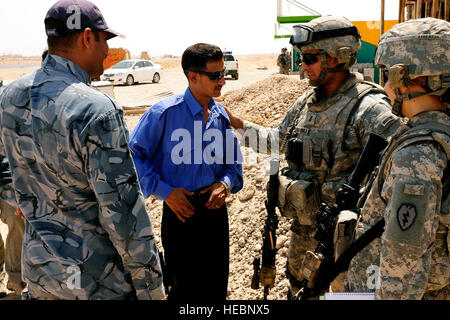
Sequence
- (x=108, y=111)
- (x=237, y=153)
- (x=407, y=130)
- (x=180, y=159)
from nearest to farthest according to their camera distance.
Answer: (x=108, y=111), (x=407, y=130), (x=180, y=159), (x=237, y=153)

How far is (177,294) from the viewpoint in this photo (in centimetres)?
316

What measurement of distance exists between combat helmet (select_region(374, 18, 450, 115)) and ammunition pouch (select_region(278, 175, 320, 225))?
128cm

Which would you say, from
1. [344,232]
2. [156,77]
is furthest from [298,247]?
[156,77]

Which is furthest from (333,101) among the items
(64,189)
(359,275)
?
(64,189)

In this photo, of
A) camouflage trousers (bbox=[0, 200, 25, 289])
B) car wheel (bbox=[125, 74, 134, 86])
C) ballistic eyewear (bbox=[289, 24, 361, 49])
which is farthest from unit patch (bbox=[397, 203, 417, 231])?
car wheel (bbox=[125, 74, 134, 86])

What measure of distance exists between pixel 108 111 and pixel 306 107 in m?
1.97

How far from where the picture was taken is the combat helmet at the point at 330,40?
3.10 m

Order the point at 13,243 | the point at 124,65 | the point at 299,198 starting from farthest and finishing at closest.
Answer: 1. the point at 124,65
2. the point at 13,243
3. the point at 299,198

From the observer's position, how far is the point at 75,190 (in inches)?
69.3

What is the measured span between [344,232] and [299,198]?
0.90 metres

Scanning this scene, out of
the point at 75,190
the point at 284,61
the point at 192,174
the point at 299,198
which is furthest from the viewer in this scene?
the point at 284,61

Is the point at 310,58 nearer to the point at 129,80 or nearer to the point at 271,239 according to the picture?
the point at 271,239

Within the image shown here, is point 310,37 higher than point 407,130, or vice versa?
point 310,37
